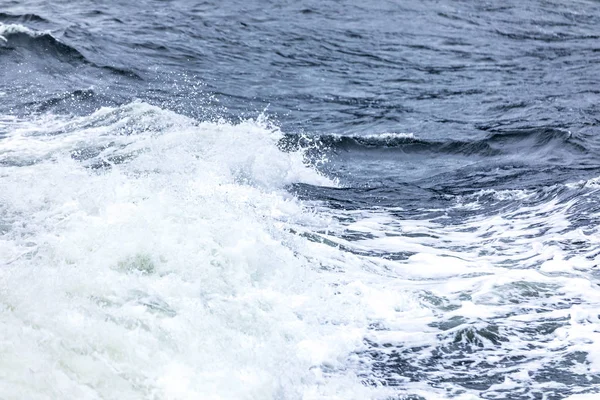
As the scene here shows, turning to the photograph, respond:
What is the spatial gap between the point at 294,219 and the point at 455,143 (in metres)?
3.58

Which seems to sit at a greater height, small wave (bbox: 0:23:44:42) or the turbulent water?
the turbulent water

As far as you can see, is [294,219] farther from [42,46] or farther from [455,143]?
[42,46]

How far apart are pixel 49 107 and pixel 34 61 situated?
270 centimetres

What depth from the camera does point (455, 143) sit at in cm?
1090

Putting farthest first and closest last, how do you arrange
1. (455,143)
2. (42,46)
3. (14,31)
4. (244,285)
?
1. (14,31)
2. (42,46)
3. (455,143)
4. (244,285)

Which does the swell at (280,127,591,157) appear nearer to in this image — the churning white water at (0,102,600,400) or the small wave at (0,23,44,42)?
the churning white water at (0,102,600,400)

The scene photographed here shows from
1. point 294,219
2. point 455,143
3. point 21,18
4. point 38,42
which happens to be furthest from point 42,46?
point 294,219

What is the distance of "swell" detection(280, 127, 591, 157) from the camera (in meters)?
10.6

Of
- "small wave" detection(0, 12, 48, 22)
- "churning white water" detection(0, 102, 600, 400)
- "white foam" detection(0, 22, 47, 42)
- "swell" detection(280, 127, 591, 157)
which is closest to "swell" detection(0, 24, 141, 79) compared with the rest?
"white foam" detection(0, 22, 47, 42)

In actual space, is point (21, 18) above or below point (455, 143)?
below

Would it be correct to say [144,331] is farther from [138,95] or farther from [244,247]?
[138,95]

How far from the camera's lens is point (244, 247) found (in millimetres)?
6840

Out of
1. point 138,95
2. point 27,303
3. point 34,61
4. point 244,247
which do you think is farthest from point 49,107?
point 27,303

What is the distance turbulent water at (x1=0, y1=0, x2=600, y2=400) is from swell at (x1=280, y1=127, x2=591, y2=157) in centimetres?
4
